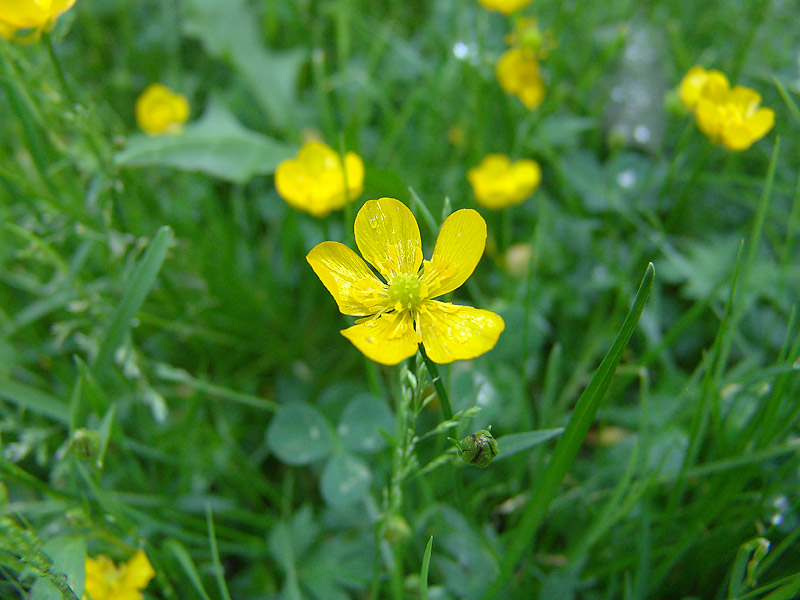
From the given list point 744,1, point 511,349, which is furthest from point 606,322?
point 744,1

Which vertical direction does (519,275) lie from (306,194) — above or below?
below

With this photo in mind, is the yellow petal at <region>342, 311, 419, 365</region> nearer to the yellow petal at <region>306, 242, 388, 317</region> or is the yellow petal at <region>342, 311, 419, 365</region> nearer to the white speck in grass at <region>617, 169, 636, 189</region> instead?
the yellow petal at <region>306, 242, 388, 317</region>

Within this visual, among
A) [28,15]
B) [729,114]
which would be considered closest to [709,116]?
[729,114]

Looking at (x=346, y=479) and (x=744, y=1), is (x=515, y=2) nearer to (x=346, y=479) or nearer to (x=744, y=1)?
(x=744, y=1)

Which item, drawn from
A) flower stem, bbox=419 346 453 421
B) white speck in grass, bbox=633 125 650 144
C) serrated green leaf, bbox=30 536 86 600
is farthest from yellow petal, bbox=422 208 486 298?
white speck in grass, bbox=633 125 650 144

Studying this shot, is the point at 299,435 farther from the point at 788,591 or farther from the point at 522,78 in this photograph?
the point at 522,78

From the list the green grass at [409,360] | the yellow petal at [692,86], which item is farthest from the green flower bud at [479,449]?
the yellow petal at [692,86]
